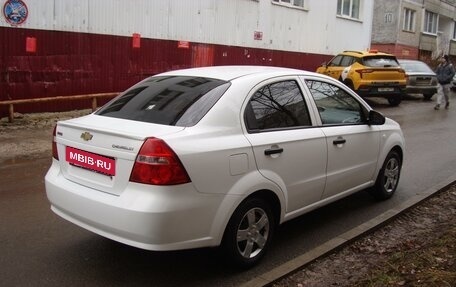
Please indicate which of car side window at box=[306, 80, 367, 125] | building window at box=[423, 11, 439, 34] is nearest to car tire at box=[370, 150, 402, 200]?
car side window at box=[306, 80, 367, 125]

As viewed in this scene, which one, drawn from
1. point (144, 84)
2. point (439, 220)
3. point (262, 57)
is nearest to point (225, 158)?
point (144, 84)

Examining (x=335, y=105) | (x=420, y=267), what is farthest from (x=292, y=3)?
(x=420, y=267)

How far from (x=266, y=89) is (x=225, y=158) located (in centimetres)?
95

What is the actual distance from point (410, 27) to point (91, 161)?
35.6 meters

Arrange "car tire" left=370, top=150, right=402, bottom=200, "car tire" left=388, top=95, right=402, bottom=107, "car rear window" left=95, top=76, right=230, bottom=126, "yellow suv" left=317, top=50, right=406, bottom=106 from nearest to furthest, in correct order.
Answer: "car rear window" left=95, top=76, right=230, bottom=126 < "car tire" left=370, top=150, right=402, bottom=200 < "yellow suv" left=317, top=50, right=406, bottom=106 < "car tire" left=388, top=95, right=402, bottom=107

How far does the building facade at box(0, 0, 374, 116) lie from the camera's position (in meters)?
11.8

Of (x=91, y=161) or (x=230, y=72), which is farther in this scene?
(x=230, y=72)

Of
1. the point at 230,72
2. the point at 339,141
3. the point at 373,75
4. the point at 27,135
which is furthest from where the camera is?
the point at 373,75

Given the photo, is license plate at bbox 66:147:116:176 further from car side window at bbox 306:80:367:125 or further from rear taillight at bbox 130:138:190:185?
car side window at bbox 306:80:367:125

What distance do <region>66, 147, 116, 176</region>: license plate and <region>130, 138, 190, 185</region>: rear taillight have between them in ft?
0.86

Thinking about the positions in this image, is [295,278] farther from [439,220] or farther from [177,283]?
[439,220]

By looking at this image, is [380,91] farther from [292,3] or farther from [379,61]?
[292,3]

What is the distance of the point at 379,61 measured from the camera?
16.9 m

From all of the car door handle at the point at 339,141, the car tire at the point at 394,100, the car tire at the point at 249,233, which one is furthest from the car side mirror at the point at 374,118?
the car tire at the point at 394,100
